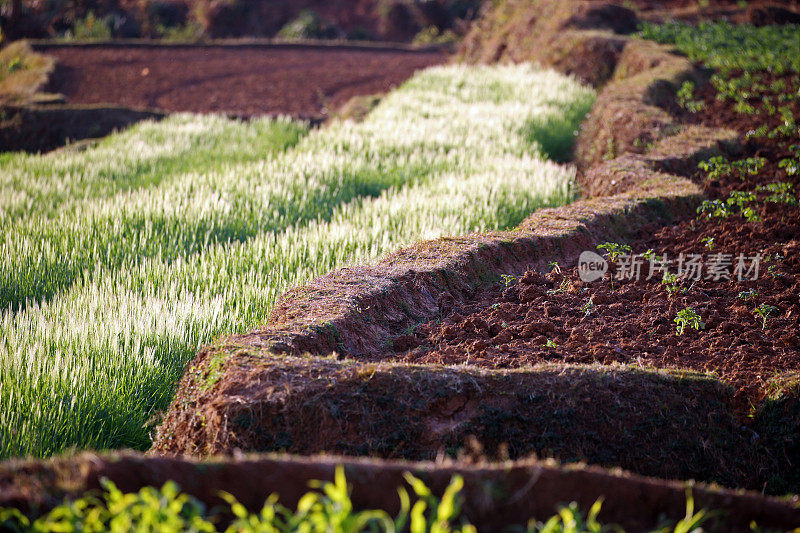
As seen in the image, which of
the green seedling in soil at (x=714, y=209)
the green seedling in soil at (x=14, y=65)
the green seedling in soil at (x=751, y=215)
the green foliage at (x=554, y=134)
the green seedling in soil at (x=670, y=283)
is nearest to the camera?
the green seedling in soil at (x=670, y=283)

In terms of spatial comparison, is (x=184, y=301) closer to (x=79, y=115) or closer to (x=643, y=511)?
(x=643, y=511)

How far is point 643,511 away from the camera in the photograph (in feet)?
5.02

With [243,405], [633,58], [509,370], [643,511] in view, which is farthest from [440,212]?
[633,58]

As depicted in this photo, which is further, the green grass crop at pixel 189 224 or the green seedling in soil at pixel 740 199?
the green seedling in soil at pixel 740 199

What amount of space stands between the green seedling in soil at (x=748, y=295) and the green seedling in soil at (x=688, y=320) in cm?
34

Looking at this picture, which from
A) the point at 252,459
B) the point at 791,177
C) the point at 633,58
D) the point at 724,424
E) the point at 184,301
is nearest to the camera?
the point at 252,459

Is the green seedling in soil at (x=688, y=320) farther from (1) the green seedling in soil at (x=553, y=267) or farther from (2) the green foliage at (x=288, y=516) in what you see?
(2) the green foliage at (x=288, y=516)

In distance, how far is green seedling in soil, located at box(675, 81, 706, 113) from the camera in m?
7.01

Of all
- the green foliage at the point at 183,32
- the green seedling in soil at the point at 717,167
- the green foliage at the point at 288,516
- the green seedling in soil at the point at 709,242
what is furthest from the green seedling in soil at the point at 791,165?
the green foliage at the point at 183,32

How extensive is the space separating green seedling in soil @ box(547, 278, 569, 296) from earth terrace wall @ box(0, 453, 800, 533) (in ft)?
5.51

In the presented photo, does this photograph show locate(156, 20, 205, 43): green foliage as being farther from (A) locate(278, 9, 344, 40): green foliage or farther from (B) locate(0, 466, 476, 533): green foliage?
(B) locate(0, 466, 476, 533): green foliage

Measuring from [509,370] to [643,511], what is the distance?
2.60 feet

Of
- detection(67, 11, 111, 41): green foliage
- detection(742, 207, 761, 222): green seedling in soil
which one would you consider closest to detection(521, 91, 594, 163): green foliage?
detection(742, 207, 761, 222): green seedling in soil

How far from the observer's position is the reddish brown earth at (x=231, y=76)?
12.2 meters
